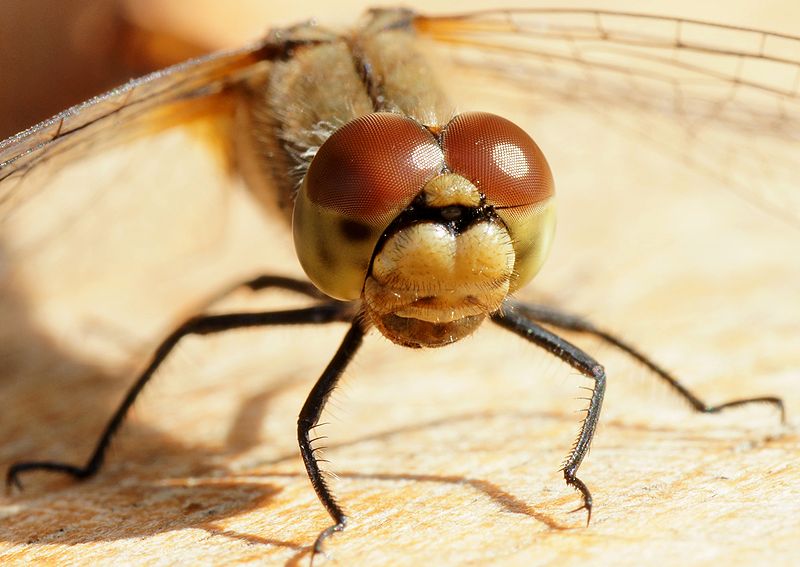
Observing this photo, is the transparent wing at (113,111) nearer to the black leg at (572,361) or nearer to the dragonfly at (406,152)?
the dragonfly at (406,152)

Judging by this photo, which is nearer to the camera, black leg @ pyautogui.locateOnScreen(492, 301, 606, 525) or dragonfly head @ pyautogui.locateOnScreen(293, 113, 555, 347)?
dragonfly head @ pyautogui.locateOnScreen(293, 113, 555, 347)

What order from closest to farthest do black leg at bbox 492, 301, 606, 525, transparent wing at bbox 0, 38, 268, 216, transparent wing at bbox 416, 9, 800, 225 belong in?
black leg at bbox 492, 301, 606, 525 < transparent wing at bbox 0, 38, 268, 216 < transparent wing at bbox 416, 9, 800, 225

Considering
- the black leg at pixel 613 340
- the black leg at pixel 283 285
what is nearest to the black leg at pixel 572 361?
the black leg at pixel 613 340

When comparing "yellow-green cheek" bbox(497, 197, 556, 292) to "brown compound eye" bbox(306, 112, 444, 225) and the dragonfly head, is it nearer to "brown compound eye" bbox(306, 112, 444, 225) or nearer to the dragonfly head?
the dragonfly head

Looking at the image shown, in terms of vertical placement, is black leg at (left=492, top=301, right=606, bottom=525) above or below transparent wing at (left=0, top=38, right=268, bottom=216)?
below

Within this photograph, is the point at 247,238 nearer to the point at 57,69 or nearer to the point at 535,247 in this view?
the point at 57,69

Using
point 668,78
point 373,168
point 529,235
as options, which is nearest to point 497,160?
point 529,235

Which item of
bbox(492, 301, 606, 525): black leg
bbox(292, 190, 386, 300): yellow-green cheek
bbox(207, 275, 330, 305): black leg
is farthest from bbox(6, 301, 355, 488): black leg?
bbox(292, 190, 386, 300): yellow-green cheek
